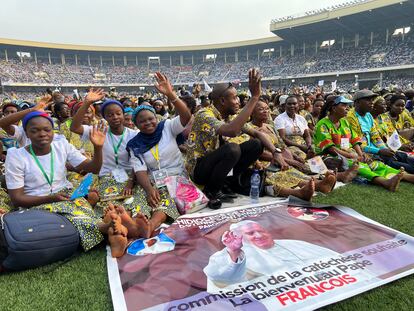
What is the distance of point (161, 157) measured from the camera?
3.39 metres

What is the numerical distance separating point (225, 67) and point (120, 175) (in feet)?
160

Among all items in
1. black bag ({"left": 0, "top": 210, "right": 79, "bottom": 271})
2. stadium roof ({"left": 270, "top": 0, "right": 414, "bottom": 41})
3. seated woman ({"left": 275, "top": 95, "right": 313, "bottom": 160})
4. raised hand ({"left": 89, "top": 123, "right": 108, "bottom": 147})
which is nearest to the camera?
black bag ({"left": 0, "top": 210, "right": 79, "bottom": 271})

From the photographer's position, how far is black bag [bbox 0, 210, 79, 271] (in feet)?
7.33

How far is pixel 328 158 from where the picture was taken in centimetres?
454

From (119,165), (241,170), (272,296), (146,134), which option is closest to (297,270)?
(272,296)

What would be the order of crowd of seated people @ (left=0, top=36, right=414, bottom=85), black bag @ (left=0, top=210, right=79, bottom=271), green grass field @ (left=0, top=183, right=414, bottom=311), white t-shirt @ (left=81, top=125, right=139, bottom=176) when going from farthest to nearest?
crowd of seated people @ (left=0, top=36, right=414, bottom=85)
white t-shirt @ (left=81, top=125, right=139, bottom=176)
black bag @ (left=0, top=210, right=79, bottom=271)
green grass field @ (left=0, top=183, right=414, bottom=311)

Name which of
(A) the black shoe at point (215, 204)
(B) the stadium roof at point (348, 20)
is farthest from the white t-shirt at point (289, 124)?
(B) the stadium roof at point (348, 20)

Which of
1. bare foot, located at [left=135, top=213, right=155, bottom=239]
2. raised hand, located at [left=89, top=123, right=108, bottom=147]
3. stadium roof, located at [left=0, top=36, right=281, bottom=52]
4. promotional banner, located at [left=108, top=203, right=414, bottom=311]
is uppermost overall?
stadium roof, located at [left=0, top=36, right=281, bottom=52]

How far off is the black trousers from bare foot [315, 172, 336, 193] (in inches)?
30.4

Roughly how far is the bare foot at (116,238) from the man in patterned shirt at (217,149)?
1214 mm

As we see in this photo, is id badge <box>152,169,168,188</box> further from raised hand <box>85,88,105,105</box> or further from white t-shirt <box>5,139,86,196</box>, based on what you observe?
raised hand <box>85,88,105,105</box>

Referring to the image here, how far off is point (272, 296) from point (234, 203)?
5.82 feet

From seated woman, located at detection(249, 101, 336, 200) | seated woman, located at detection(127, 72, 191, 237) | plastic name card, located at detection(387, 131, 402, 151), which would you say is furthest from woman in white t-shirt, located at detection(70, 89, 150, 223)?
plastic name card, located at detection(387, 131, 402, 151)

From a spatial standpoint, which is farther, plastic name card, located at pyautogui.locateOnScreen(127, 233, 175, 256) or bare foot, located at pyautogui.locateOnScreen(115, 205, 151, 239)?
bare foot, located at pyautogui.locateOnScreen(115, 205, 151, 239)
